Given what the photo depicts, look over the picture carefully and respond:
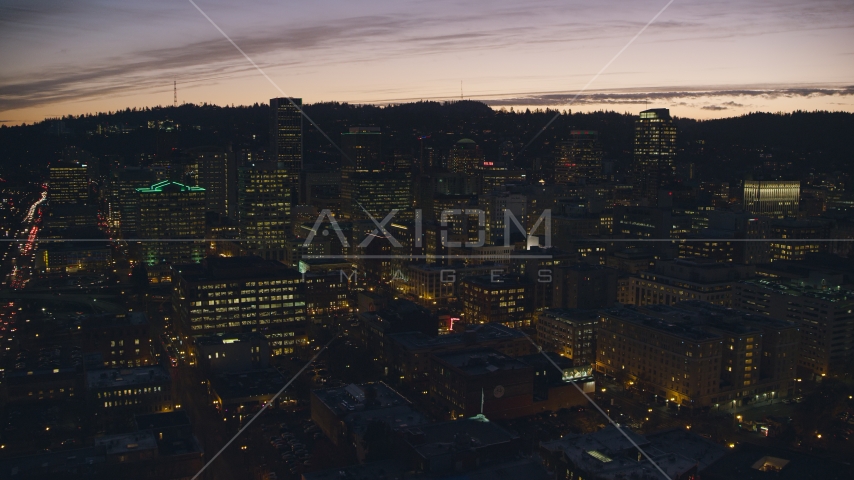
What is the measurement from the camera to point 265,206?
30.1 metres

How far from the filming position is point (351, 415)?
12633 millimetres

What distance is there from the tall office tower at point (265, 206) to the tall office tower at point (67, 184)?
18.1 meters

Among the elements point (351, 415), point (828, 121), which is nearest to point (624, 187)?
point (828, 121)

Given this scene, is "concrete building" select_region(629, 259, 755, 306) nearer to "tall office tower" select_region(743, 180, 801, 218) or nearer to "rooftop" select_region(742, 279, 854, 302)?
"rooftop" select_region(742, 279, 854, 302)

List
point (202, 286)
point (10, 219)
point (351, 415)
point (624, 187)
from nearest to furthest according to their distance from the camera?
point (351, 415) < point (202, 286) < point (10, 219) < point (624, 187)

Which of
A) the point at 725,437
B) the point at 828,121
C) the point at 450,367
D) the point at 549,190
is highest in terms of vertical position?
the point at 828,121

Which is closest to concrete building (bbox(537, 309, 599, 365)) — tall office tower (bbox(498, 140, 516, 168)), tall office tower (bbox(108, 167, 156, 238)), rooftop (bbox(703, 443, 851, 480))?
rooftop (bbox(703, 443, 851, 480))

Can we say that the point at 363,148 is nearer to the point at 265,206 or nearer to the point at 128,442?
the point at 265,206

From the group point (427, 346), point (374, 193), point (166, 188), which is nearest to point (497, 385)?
point (427, 346)

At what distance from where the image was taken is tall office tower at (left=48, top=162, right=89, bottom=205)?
42750mm

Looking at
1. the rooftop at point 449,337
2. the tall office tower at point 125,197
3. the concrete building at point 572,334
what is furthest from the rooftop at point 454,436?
the tall office tower at point 125,197

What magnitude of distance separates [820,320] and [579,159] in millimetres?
34198

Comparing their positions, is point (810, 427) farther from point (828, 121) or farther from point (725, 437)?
point (828, 121)

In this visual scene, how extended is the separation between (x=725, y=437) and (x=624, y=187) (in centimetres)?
3212
